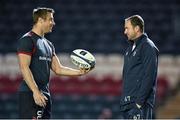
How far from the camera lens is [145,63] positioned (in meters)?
5.00

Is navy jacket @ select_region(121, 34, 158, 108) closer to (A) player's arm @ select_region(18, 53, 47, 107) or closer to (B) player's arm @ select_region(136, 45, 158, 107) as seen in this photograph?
(B) player's arm @ select_region(136, 45, 158, 107)

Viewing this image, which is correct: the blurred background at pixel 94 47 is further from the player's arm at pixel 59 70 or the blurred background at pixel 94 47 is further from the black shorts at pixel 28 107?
the black shorts at pixel 28 107

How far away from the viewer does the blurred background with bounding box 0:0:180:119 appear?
11477mm

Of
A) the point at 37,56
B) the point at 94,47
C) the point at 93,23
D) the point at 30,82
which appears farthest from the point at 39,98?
the point at 93,23

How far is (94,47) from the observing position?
484 inches

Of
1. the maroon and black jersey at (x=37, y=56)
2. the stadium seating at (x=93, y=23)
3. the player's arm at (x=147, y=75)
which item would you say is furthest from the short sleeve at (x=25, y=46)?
the stadium seating at (x=93, y=23)

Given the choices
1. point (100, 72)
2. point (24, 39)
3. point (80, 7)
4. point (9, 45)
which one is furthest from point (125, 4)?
point (24, 39)

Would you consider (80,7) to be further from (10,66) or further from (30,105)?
(30,105)

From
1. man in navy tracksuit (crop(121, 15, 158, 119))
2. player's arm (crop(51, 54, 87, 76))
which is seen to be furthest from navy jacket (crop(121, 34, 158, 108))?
player's arm (crop(51, 54, 87, 76))

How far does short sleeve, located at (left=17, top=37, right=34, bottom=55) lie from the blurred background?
585cm

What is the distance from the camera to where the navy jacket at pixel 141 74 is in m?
4.95

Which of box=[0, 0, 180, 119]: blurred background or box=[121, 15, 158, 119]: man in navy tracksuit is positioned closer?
box=[121, 15, 158, 119]: man in navy tracksuit

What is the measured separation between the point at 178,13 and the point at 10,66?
12.7ft

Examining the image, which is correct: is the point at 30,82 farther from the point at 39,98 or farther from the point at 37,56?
the point at 37,56
